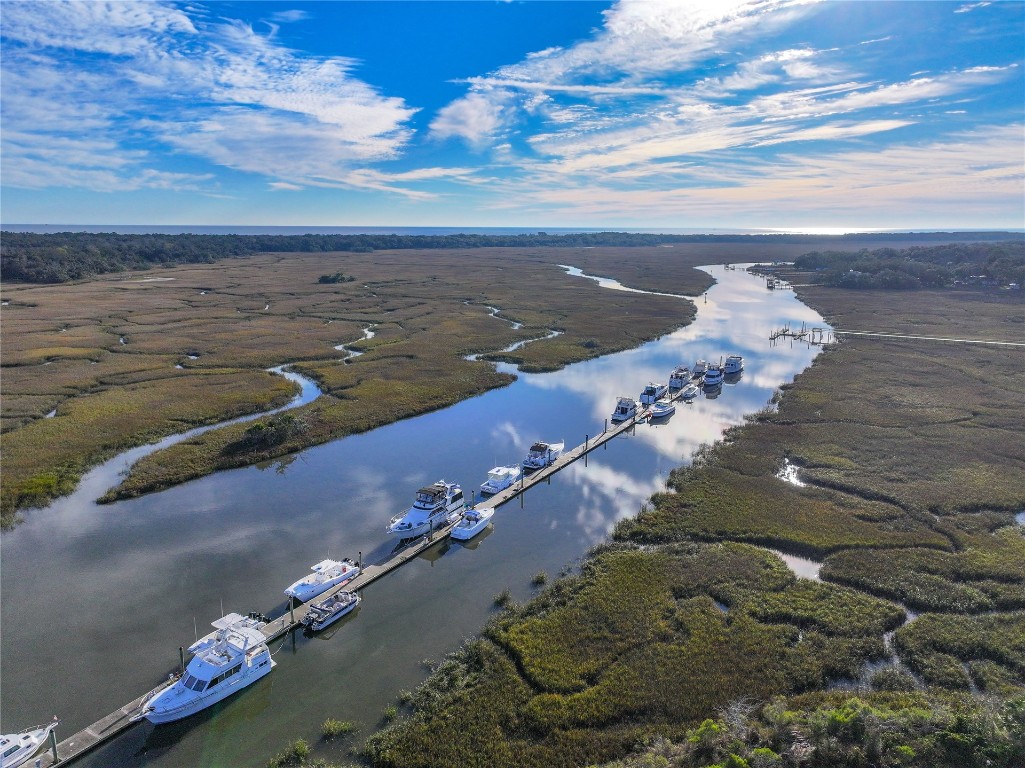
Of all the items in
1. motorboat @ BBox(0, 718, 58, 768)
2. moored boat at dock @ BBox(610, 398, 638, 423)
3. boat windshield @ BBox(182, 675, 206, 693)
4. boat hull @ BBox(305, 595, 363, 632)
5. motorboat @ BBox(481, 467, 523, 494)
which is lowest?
boat hull @ BBox(305, 595, 363, 632)

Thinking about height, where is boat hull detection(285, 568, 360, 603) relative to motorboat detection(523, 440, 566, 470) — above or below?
below

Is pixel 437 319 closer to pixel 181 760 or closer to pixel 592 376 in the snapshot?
pixel 592 376

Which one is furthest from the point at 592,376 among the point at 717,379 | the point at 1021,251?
the point at 1021,251

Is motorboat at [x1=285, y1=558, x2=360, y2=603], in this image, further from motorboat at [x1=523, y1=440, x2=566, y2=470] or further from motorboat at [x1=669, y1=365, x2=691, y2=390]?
motorboat at [x1=669, y1=365, x2=691, y2=390]

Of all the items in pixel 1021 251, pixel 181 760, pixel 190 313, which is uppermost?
pixel 1021 251

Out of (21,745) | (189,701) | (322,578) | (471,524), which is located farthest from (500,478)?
(21,745)

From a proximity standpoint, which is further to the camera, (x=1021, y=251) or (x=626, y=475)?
(x=1021, y=251)

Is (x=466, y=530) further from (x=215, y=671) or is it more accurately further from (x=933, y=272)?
(x=933, y=272)

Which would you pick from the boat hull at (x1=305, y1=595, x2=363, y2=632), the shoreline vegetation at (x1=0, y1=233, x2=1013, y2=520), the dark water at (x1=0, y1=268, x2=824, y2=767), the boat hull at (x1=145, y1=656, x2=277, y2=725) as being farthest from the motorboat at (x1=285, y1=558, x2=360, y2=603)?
the shoreline vegetation at (x1=0, y1=233, x2=1013, y2=520)
